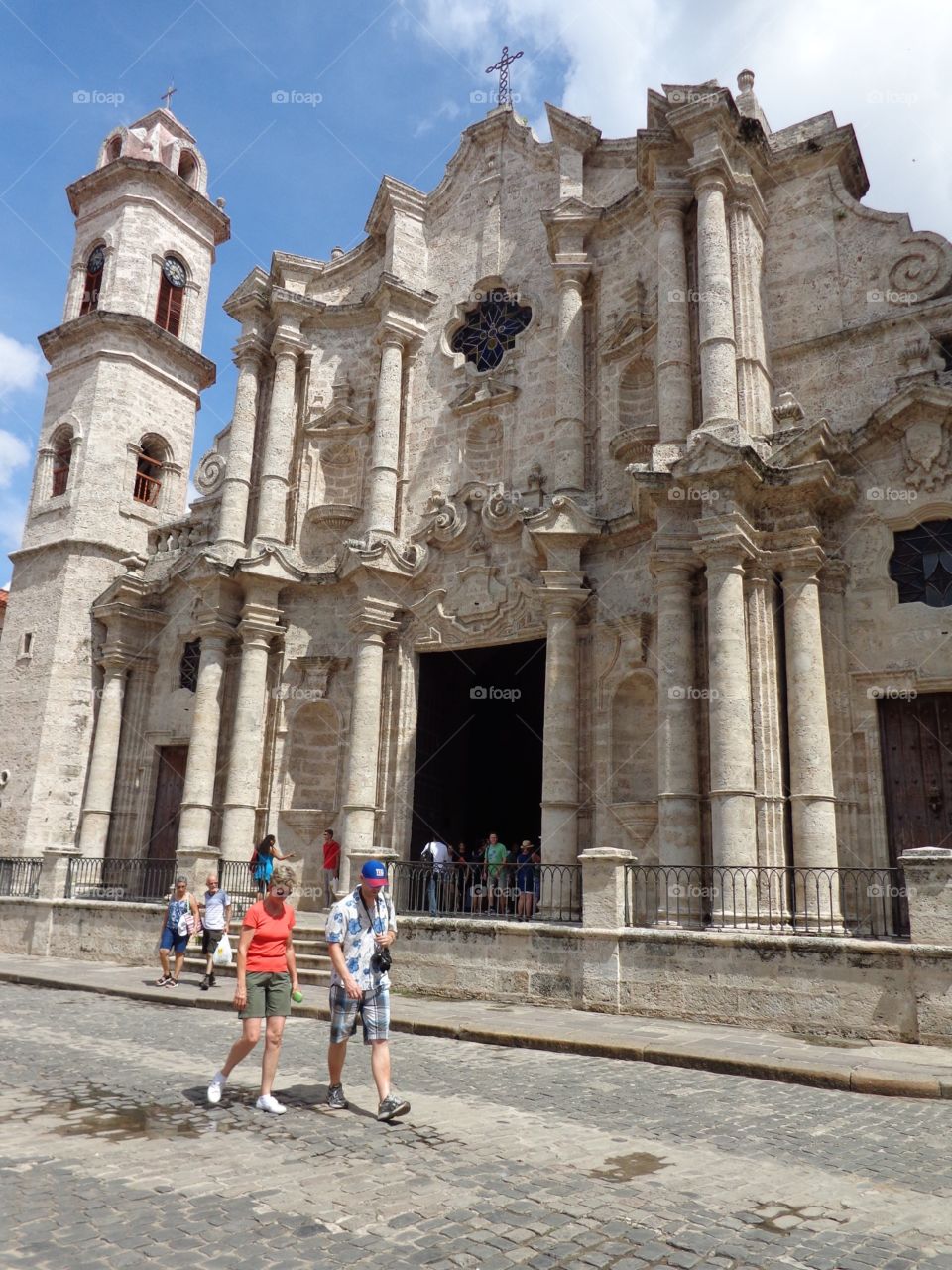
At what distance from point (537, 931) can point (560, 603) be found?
6.15m

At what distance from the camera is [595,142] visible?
19938 mm

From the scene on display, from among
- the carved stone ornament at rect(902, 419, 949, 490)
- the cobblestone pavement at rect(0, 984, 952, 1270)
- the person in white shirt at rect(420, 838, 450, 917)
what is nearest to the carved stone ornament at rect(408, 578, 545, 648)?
the person in white shirt at rect(420, 838, 450, 917)

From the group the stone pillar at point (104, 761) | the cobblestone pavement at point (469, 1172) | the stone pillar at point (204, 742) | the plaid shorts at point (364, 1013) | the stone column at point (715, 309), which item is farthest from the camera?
the stone pillar at point (104, 761)

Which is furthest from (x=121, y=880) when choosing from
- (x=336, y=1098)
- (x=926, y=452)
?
(x=926, y=452)

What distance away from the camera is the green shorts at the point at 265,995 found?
21.5 feet

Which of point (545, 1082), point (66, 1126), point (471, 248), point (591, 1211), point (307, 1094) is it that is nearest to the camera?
point (591, 1211)

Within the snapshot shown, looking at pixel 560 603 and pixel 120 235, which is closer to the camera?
pixel 560 603

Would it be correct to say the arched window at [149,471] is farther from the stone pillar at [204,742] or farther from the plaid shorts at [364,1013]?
the plaid shorts at [364,1013]

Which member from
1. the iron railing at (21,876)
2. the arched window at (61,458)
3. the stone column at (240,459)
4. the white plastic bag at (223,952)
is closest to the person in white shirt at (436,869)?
the white plastic bag at (223,952)

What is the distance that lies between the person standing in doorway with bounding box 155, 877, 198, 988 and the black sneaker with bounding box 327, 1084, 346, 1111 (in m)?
7.81

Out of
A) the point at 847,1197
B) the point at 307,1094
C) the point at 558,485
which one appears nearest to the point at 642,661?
the point at 558,485

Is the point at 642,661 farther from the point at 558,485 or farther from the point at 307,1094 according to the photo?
the point at 307,1094

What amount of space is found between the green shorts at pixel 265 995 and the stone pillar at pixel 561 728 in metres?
8.84

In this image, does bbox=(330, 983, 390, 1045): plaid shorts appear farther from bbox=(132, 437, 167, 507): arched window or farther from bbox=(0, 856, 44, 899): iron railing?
bbox=(132, 437, 167, 507): arched window
